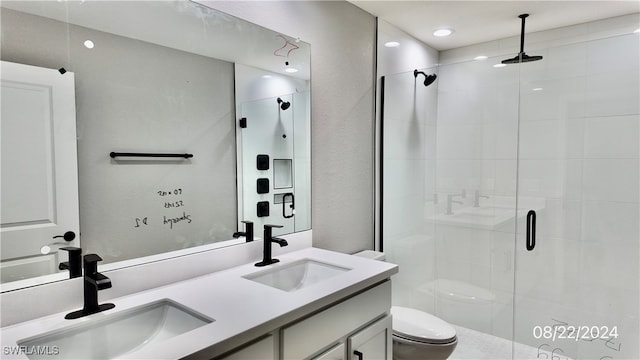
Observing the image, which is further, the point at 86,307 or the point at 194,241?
the point at 194,241

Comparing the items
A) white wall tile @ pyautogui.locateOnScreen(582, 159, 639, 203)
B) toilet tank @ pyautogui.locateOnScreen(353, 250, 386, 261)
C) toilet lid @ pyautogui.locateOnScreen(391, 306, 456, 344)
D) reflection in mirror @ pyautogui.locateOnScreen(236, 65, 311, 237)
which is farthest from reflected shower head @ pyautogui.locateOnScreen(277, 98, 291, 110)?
white wall tile @ pyautogui.locateOnScreen(582, 159, 639, 203)

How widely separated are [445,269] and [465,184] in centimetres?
66

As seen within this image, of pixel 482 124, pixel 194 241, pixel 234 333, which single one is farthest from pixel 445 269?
pixel 234 333

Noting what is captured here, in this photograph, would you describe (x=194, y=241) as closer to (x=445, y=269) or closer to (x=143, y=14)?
(x=143, y=14)

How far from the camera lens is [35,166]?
1.12m

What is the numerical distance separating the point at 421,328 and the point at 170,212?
148cm

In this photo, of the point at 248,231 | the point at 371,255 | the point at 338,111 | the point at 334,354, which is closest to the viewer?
the point at 334,354

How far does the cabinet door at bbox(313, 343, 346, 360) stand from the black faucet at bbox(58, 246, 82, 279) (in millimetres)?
838

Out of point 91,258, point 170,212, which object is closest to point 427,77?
point 170,212

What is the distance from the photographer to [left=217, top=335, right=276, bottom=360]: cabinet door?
3.34 feet

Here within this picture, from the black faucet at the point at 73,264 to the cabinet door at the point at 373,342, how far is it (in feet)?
3.24

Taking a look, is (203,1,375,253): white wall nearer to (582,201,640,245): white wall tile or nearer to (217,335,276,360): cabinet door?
(217,335,276,360): cabinet door

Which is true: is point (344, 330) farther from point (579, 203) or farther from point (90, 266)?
point (579, 203)

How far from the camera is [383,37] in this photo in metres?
2.61
